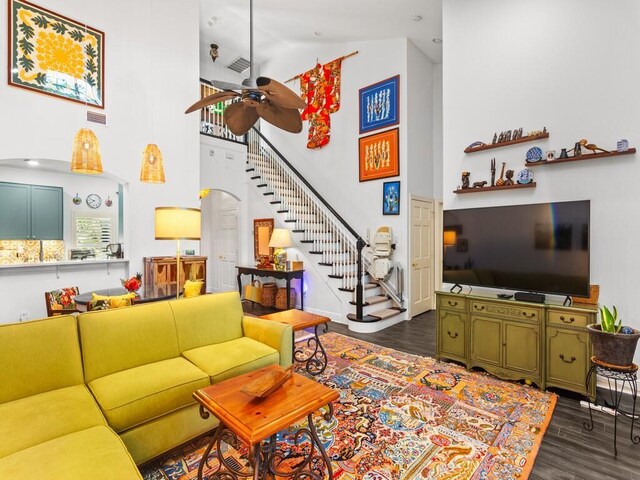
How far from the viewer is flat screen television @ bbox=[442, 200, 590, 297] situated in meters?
2.97

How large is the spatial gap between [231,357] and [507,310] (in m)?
2.74

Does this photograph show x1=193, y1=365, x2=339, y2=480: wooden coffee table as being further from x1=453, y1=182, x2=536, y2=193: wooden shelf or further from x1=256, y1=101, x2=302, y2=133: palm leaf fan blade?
x1=453, y1=182, x2=536, y2=193: wooden shelf

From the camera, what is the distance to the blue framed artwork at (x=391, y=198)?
5.79 meters

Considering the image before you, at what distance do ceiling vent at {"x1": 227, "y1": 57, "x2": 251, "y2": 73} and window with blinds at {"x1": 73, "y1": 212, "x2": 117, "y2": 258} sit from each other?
502 centimetres

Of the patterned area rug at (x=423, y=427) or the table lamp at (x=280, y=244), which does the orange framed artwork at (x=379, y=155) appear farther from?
Answer: the patterned area rug at (x=423, y=427)

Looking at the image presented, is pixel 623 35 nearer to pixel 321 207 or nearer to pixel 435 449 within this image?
pixel 435 449

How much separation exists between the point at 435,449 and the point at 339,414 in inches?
30.0

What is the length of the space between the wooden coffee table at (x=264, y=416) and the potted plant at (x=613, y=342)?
215cm

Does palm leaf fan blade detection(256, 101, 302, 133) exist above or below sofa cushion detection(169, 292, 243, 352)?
above

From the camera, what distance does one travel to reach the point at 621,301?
3.00 m

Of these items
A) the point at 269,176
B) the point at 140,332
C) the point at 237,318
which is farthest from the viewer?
the point at 269,176

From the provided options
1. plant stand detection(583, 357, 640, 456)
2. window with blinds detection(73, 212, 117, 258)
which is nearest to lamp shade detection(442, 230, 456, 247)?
plant stand detection(583, 357, 640, 456)

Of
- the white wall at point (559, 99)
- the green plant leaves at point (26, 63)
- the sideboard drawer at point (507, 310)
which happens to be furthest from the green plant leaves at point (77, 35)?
the sideboard drawer at point (507, 310)

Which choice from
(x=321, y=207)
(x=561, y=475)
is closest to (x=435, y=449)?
(x=561, y=475)
